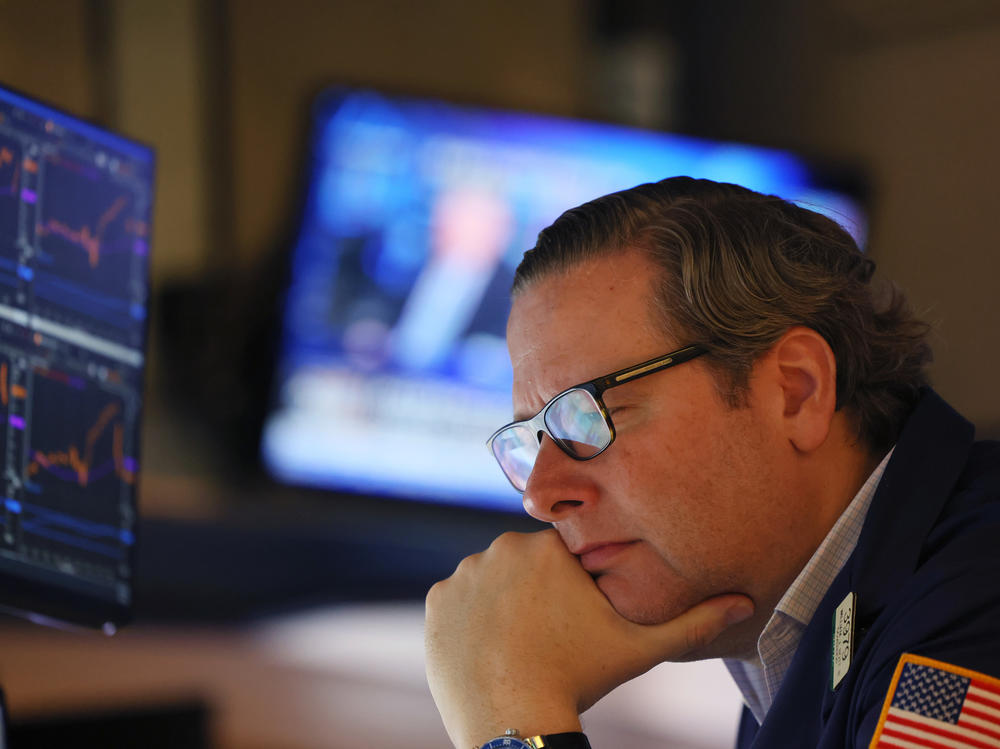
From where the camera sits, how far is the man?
3.51ft

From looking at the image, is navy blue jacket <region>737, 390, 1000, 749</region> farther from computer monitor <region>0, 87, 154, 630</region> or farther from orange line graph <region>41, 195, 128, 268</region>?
orange line graph <region>41, 195, 128, 268</region>

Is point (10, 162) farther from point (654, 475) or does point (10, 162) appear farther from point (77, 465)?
point (654, 475)

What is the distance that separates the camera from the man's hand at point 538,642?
3.51 feet

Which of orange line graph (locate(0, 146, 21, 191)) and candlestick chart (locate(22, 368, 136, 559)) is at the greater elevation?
orange line graph (locate(0, 146, 21, 191))

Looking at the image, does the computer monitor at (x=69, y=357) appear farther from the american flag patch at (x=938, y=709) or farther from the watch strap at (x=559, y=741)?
the american flag patch at (x=938, y=709)

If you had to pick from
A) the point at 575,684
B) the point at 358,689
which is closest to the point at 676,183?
the point at 575,684

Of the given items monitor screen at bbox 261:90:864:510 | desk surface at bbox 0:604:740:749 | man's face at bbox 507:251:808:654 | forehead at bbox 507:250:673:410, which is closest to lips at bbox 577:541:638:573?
man's face at bbox 507:251:808:654

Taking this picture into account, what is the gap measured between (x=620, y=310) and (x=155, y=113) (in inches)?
91.7

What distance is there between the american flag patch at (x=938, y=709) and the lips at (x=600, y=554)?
1.09 ft

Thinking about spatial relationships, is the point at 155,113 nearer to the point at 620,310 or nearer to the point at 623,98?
the point at 623,98

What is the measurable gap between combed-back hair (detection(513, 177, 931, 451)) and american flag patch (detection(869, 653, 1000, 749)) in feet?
1.12

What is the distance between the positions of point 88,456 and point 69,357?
0.11 m

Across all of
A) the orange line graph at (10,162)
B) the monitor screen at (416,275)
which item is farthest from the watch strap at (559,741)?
the monitor screen at (416,275)

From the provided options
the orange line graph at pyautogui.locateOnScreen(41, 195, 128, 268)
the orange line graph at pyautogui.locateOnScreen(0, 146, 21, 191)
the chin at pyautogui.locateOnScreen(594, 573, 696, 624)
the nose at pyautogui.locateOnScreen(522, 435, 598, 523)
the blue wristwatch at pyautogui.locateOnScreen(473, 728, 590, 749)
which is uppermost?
the orange line graph at pyautogui.locateOnScreen(0, 146, 21, 191)
